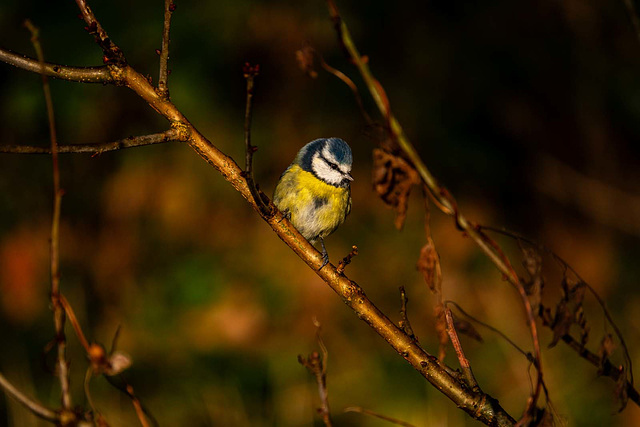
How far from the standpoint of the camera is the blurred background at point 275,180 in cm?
331

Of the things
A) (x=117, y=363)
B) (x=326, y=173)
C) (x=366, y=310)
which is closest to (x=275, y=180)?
(x=326, y=173)

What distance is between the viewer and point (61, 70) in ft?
3.84

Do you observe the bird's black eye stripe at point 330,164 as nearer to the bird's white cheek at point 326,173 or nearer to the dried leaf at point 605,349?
the bird's white cheek at point 326,173

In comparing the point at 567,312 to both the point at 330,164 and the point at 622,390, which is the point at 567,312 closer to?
the point at 622,390

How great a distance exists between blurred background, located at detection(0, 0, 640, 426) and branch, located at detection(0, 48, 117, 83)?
2.07 metres

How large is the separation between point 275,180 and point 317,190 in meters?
1.96

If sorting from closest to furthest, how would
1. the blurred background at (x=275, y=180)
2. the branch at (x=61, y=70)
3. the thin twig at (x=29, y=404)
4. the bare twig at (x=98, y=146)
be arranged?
the thin twig at (x=29, y=404) < the bare twig at (x=98, y=146) < the branch at (x=61, y=70) < the blurred background at (x=275, y=180)

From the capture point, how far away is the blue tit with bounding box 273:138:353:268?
2.24 meters

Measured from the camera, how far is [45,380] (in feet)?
9.88

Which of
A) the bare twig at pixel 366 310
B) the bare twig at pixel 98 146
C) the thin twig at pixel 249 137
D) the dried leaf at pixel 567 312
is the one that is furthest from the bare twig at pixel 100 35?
the dried leaf at pixel 567 312

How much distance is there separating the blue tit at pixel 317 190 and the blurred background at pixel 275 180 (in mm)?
1075

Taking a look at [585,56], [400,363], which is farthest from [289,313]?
[585,56]

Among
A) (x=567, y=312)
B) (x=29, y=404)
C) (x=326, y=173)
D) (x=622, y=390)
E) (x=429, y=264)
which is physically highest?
(x=326, y=173)

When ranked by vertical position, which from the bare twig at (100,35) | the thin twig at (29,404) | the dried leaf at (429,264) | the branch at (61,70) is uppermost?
the bare twig at (100,35)
